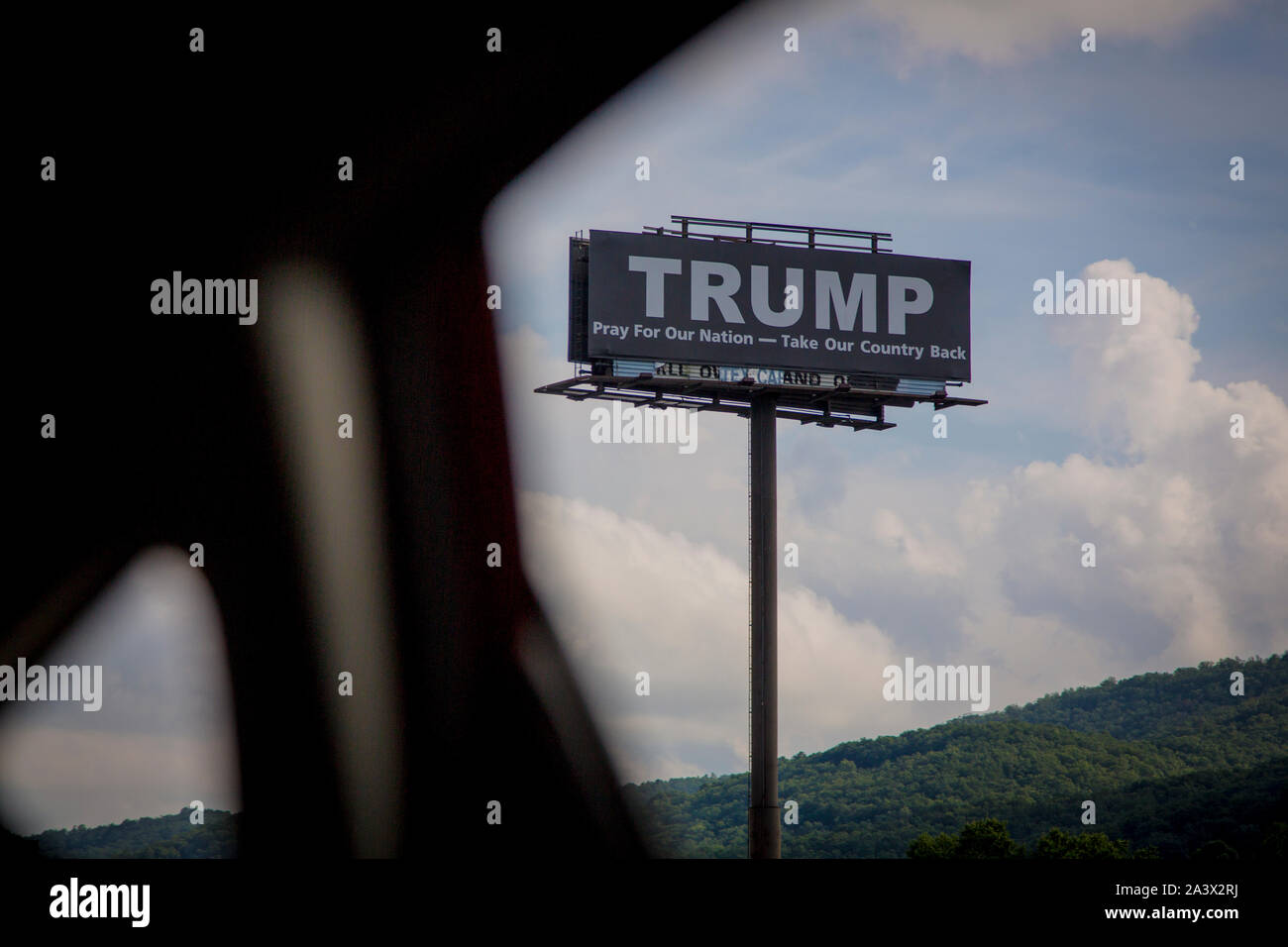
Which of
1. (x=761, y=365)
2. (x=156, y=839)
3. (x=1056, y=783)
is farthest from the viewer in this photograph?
(x=1056, y=783)

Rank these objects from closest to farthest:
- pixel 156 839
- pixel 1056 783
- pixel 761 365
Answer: pixel 761 365 → pixel 156 839 → pixel 1056 783

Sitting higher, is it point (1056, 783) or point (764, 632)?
point (764, 632)

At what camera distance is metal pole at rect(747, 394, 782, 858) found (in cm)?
2842

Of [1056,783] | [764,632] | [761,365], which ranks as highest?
[761,365]

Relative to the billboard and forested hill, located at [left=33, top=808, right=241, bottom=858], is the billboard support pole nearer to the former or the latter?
the billboard

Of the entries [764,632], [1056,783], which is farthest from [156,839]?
[1056,783]

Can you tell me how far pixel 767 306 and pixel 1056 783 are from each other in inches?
1408

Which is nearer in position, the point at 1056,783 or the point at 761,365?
the point at 761,365

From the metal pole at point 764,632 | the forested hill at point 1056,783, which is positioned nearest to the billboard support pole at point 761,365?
the metal pole at point 764,632

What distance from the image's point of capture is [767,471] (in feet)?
96.2

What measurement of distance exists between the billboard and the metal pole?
166 cm

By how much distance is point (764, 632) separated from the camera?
95.2 feet

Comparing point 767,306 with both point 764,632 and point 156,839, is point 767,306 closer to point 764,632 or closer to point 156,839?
point 764,632

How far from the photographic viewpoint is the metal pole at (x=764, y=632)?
28422 millimetres
